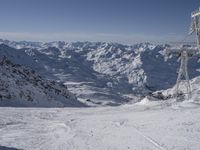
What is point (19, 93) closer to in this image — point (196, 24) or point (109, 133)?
point (196, 24)

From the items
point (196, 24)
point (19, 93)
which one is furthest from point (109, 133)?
point (19, 93)

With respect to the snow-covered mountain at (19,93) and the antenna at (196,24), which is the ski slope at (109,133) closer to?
the antenna at (196,24)

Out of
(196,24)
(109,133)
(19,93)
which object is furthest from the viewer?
(19,93)

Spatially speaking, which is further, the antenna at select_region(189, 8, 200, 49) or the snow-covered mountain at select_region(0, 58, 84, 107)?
the snow-covered mountain at select_region(0, 58, 84, 107)

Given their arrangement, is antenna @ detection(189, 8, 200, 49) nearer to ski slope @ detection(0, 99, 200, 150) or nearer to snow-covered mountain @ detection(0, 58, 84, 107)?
ski slope @ detection(0, 99, 200, 150)

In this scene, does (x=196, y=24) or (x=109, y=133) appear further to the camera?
(x=196, y=24)

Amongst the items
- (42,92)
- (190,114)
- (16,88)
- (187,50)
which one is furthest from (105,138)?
(42,92)

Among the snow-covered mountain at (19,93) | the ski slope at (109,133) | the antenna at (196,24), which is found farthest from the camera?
the snow-covered mountain at (19,93)

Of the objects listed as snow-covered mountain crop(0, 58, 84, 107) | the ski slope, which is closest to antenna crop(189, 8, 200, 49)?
the ski slope

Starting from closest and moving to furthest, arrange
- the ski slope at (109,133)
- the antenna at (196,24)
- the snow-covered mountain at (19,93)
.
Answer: the ski slope at (109,133) < the antenna at (196,24) < the snow-covered mountain at (19,93)

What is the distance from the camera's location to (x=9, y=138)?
62.0 ft

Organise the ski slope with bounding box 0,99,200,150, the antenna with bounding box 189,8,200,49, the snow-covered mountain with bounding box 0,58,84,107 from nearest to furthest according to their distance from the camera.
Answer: the ski slope with bounding box 0,99,200,150 < the antenna with bounding box 189,8,200,49 < the snow-covered mountain with bounding box 0,58,84,107

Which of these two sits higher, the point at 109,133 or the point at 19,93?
the point at 109,133

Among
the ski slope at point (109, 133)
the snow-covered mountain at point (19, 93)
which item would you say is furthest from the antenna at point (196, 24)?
the snow-covered mountain at point (19, 93)
